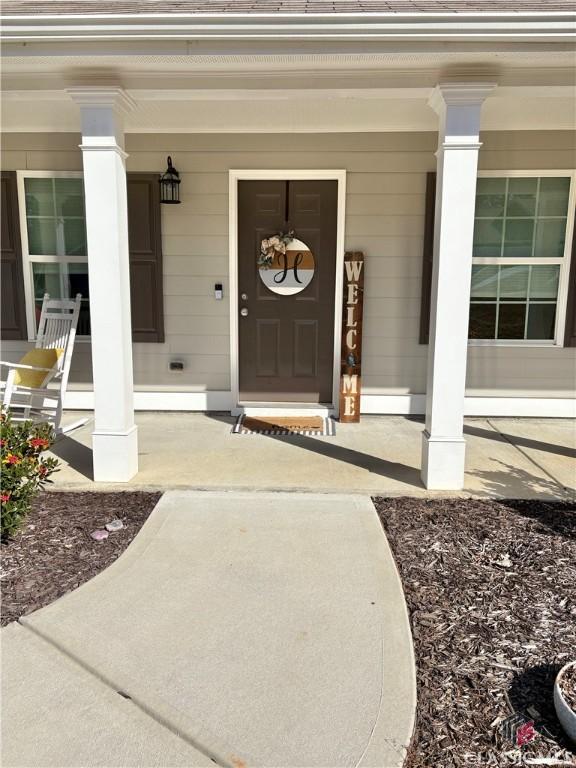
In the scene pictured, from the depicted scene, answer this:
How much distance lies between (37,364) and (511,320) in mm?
4192

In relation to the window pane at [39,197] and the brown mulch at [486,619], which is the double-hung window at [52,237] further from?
the brown mulch at [486,619]

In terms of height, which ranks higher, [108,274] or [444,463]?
[108,274]

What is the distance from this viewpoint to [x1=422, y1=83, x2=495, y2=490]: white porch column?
328 cm

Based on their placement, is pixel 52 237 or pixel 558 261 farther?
pixel 52 237

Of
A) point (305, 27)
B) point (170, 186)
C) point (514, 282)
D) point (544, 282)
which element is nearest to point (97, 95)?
point (305, 27)

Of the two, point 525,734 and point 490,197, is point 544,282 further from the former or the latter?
point 525,734

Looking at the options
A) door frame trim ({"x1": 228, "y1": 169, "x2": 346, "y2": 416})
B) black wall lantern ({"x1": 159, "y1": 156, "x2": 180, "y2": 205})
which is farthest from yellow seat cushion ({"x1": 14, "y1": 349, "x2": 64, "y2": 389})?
black wall lantern ({"x1": 159, "y1": 156, "x2": 180, "y2": 205})

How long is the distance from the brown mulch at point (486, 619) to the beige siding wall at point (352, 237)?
2.11 m

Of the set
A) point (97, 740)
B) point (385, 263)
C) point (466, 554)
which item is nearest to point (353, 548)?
point (466, 554)

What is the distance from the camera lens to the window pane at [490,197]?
507 centimetres

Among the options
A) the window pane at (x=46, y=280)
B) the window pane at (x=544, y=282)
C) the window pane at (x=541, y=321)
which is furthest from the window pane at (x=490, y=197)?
the window pane at (x=46, y=280)

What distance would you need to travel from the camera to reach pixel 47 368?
15.4 ft

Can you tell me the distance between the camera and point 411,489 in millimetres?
3639

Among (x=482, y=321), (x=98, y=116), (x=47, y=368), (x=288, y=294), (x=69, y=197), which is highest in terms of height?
(x=98, y=116)
